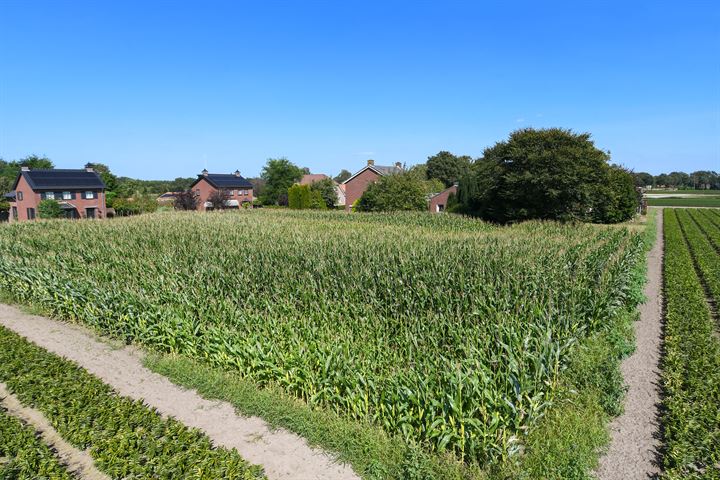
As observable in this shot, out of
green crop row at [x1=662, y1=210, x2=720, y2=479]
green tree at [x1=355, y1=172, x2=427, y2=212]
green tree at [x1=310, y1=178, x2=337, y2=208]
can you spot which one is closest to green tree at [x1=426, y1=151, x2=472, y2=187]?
green tree at [x1=310, y1=178, x2=337, y2=208]

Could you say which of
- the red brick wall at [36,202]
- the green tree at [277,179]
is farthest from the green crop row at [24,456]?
the green tree at [277,179]

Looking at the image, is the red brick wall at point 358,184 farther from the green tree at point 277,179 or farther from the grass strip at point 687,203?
the grass strip at point 687,203

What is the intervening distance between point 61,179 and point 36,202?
4496 mm

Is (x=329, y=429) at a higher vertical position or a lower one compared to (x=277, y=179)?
lower

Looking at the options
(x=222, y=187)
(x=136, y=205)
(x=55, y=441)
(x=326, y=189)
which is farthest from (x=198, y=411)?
(x=222, y=187)

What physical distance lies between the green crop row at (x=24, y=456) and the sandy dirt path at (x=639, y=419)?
25.0ft

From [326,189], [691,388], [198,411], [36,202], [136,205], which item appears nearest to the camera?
[198,411]

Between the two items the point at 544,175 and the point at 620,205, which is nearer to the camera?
the point at 544,175

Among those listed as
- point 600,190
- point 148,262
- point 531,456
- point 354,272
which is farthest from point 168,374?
point 600,190

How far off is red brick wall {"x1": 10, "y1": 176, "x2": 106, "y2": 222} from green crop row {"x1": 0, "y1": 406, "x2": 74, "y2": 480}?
56.8 meters

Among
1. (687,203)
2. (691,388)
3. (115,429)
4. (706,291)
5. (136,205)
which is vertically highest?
(136,205)

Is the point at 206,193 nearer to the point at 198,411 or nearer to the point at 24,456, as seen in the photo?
the point at 198,411

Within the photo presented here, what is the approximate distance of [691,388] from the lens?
25.9ft

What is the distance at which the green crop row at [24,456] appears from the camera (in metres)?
5.62
